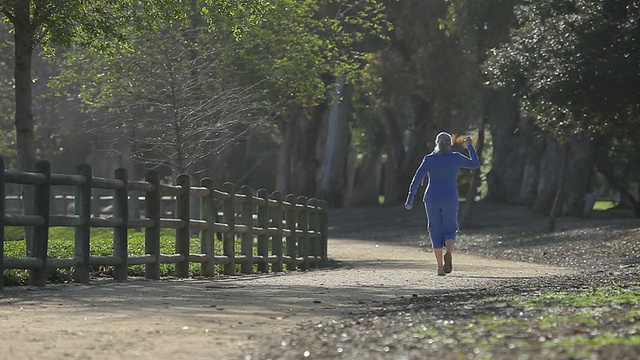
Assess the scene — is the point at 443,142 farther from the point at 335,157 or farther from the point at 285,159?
the point at 335,157

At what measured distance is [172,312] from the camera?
37.3 ft

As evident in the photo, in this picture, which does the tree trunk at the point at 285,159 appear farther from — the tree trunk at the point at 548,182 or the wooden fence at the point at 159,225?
the wooden fence at the point at 159,225

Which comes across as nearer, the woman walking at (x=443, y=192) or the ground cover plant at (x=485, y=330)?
the ground cover plant at (x=485, y=330)

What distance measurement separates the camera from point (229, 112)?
2966 cm

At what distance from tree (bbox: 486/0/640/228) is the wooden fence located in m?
6.12

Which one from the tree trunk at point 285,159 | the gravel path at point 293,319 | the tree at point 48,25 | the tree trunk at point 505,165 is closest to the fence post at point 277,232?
the gravel path at point 293,319

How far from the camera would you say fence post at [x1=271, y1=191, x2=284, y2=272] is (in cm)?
2322

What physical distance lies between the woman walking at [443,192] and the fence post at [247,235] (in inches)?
121

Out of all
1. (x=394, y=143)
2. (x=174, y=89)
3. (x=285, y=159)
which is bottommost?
(x=174, y=89)

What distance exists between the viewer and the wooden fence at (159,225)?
1516cm

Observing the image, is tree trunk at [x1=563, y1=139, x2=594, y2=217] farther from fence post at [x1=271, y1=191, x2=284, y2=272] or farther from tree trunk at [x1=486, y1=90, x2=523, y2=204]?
fence post at [x1=271, y1=191, x2=284, y2=272]

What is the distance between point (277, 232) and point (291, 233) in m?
1.25

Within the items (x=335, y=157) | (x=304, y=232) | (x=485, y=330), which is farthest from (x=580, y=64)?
(x=335, y=157)

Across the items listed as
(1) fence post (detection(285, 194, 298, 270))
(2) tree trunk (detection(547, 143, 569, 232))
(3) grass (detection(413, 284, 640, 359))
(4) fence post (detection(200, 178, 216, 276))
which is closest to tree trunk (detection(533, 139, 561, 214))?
(2) tree trunk (detection(547, 143, 569, 232))
